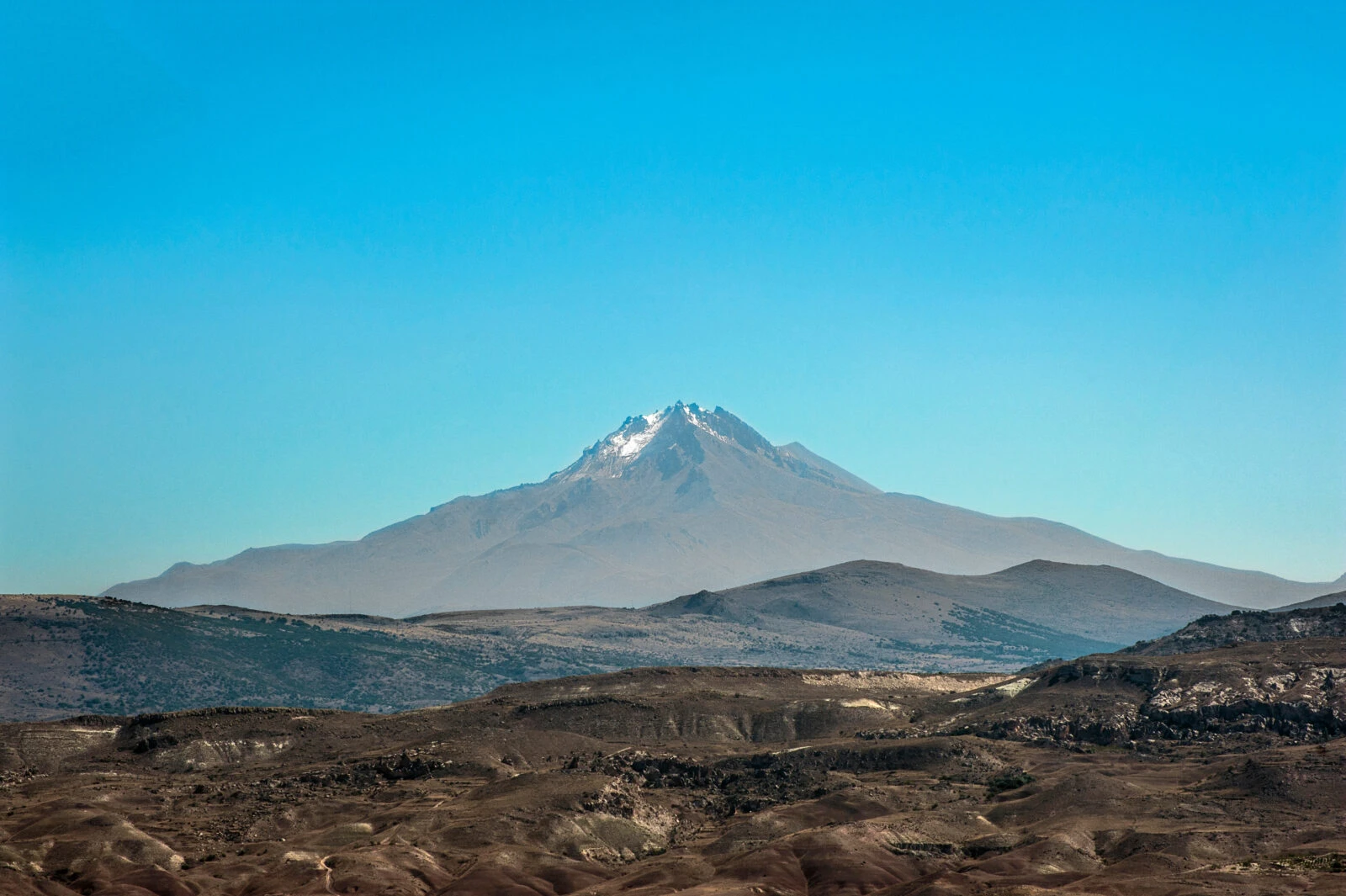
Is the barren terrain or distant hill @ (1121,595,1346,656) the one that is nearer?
the barren terrain

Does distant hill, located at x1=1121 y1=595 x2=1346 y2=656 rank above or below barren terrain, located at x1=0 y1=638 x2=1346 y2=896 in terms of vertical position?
above

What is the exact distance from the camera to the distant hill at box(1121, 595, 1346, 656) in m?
157

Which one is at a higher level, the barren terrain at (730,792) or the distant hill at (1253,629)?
the distant hill at (1253,629)

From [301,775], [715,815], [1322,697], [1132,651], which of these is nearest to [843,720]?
[715,815]

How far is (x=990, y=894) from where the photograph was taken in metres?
81.8

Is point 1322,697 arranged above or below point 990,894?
above

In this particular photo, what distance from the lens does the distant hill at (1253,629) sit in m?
157

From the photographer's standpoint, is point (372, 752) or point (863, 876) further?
point (372, 752)

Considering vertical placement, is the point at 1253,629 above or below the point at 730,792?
above

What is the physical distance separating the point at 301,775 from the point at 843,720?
49.4 metres

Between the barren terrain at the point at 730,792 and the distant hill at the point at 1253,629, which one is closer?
the barren terrain at the point at 730,792

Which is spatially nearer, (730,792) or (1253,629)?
(730,792)

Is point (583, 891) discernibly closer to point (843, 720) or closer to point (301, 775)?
point (301, 775)

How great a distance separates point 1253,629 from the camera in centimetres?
16400
